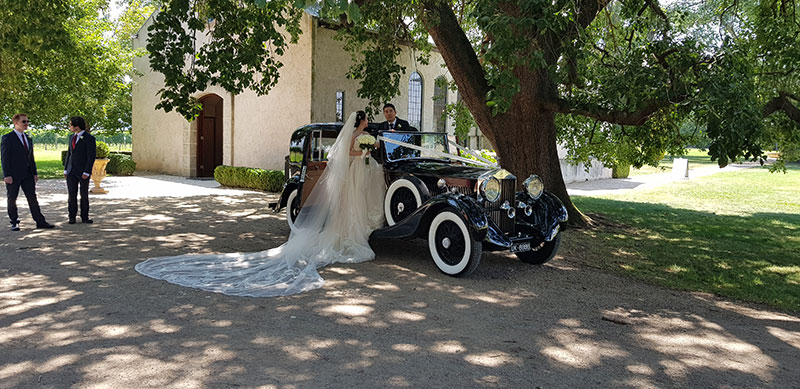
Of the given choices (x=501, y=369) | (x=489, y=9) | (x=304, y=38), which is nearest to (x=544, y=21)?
(x=489, y=9)

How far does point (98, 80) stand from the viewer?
18.0 m

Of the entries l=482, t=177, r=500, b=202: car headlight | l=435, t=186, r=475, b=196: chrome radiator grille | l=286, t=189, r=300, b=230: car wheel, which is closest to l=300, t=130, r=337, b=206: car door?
l=286, t=189, r=300, b=230: car wheel

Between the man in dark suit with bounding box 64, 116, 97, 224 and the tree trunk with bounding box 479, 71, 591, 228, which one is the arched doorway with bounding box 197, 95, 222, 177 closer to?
the man in dark suit with bounding box 64, 116, 97, 224

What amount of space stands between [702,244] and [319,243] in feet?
21.3

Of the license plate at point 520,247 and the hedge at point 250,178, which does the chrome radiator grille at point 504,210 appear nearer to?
the license plate at point 520,247

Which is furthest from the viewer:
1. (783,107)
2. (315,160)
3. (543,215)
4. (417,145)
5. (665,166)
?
(665,166)

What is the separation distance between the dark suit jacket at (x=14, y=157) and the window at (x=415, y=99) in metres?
12.4

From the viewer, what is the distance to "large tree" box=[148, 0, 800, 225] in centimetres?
659

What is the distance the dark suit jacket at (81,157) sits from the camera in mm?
9609

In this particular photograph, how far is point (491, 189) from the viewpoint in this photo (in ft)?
22.1

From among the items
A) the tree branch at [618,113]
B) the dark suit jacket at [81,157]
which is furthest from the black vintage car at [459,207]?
the dark suit jacket at [81,157]

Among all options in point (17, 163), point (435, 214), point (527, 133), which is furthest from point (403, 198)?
point (17, 163)

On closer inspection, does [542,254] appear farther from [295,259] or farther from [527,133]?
[527,133]

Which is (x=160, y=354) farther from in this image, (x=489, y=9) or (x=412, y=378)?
(x=489, y=9)
